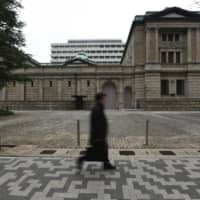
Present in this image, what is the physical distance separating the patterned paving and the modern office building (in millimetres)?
108336

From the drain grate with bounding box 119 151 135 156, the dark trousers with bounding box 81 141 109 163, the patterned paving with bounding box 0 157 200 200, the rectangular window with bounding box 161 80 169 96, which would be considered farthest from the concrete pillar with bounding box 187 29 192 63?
the dark trousers with bounding box 81 141 109 163

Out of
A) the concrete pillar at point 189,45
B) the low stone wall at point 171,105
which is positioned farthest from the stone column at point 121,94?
the concrete pillar at point 189,45

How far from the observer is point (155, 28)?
3719 cm

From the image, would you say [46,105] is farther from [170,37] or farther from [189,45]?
[189,45]

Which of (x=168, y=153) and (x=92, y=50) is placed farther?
(x=92, y=50)

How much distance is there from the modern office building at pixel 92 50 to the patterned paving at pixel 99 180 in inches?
4265

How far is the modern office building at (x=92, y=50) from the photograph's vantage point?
113m

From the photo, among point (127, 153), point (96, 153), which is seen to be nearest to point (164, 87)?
point (127, 153)

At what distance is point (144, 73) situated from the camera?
36.7m

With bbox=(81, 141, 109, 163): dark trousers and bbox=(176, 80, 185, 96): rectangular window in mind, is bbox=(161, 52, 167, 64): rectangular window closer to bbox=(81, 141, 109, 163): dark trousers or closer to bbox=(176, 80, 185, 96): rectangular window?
bbox=(176, 80, 185, 96): rectangular window

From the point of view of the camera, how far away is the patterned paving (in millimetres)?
3828

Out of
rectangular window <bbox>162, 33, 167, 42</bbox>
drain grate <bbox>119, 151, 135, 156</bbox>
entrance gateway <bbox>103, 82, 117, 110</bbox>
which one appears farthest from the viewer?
rectangular window <bbox>162, 33, 167, 42</bbox>

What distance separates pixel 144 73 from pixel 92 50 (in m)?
82.0

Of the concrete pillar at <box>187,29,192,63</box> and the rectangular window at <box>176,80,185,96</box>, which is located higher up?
the concrete pillar at <box>187,29,192,63</box>
